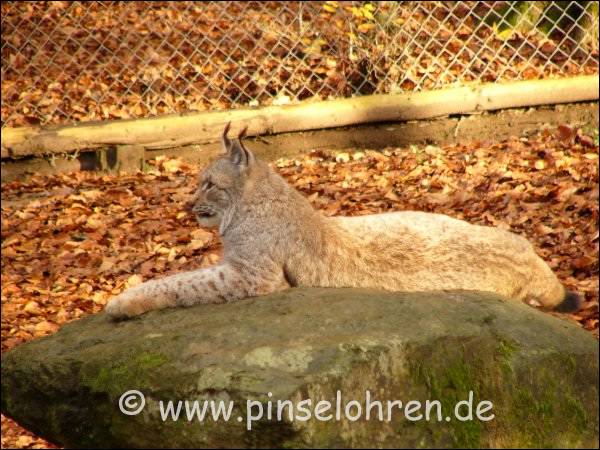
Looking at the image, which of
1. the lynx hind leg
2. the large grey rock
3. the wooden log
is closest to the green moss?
the large grey rock

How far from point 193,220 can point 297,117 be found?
1.41 m

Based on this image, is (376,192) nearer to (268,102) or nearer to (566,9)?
(268,102)

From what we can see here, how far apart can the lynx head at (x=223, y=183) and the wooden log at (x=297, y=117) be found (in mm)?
2945

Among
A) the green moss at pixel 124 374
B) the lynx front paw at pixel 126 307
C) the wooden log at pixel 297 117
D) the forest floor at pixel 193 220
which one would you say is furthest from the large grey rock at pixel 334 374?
the wooden log at pixel 297 117

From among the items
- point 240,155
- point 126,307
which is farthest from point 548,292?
point 126,307

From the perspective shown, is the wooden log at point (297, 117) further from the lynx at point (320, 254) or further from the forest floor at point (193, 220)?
the lynx at point (320, 254)

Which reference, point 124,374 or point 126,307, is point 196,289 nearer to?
point 126,307

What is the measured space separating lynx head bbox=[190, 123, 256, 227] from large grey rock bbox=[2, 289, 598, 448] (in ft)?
3.04

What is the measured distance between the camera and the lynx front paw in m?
4.09

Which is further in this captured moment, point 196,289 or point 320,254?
point 320,254

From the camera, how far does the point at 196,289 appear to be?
13.7 ft

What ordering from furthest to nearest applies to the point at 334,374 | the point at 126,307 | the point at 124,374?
the point at 126,307, the point at 124,374, the point at 334,374

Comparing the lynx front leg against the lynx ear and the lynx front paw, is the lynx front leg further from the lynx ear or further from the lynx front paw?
the lynx ear

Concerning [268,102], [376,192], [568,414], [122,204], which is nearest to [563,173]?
[376,192]
